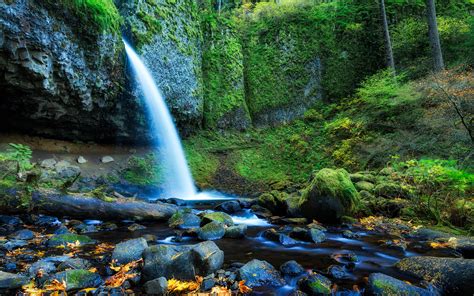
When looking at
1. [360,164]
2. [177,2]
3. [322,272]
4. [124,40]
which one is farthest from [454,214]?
[177,2]

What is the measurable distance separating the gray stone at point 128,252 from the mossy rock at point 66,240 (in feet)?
4.19

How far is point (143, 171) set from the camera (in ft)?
43.2

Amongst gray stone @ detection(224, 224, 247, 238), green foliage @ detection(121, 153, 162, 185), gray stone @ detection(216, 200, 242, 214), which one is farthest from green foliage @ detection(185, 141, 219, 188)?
gray stone @ detection(224, 224, 247, 238)

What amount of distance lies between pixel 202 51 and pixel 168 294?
1691 centimetres

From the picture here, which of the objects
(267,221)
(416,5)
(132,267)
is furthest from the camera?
(416,5)

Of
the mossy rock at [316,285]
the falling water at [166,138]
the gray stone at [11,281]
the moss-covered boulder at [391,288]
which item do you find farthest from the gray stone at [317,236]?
the falling water at [166,138]

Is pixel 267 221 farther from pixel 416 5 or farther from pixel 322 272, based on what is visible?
pixel 416 5

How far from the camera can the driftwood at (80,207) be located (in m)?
6.16

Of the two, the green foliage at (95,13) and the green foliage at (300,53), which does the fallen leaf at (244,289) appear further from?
the green foliage at (300,53)

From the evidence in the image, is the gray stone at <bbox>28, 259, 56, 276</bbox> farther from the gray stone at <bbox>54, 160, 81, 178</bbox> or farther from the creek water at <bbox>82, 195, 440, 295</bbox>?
the gray stone at <bbox>54, 160, 81, 178</bbox>

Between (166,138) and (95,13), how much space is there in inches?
253

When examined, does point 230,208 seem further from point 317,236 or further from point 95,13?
point 95,13

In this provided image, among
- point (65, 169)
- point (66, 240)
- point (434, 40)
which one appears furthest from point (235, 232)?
point (434, 40)

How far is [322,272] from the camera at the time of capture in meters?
3.88
